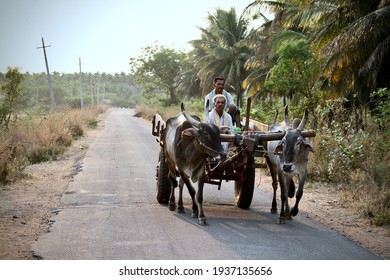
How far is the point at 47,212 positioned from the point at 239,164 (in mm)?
2780

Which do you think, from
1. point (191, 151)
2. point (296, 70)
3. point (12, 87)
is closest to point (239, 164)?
point (191, 151)

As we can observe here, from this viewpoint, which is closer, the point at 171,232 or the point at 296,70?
the point at 171,232

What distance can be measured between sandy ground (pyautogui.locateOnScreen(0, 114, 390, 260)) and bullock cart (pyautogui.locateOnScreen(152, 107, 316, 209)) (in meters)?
0.92

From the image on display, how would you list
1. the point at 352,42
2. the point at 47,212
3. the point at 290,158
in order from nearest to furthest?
the point at 290,158
the point at 47,212
the point at 352,42

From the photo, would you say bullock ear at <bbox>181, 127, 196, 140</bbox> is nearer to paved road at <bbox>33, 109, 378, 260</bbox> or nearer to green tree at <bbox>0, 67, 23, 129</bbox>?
paved road at <bbox>33, 109, 378, 260</bbox>

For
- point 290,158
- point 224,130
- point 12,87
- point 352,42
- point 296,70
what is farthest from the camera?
point 12,87

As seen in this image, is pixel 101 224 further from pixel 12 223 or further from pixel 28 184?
pixel 28 184

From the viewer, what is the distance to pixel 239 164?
7215 millimetres

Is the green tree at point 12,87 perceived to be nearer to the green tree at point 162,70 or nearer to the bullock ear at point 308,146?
the bullock ear at point 308,146

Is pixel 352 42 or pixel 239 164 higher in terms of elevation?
pixel 352 42

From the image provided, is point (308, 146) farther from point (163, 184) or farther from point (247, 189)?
point (163, 184)

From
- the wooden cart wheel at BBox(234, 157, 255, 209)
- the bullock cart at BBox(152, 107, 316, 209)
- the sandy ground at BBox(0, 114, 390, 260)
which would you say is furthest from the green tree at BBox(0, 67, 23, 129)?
the wooden cart wheel at BBox(234, 157, 255, 209)

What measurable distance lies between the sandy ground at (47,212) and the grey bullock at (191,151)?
1.69 meters

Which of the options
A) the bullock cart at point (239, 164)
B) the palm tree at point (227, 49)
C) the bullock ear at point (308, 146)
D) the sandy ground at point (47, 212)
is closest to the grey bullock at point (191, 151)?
the bullock cart at point (239, 164)
